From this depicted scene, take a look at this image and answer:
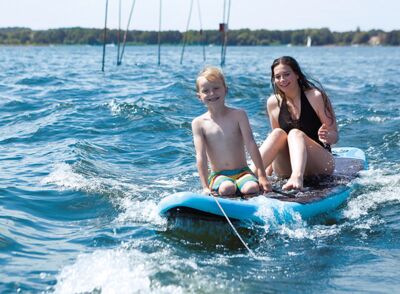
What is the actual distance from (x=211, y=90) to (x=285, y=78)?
3.07 ft

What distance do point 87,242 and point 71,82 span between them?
12767 millimetres

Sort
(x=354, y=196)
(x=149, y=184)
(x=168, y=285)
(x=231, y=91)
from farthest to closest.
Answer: (x=231, y=91), (x=149, y=184), (x=354, y=196), (x=168, y=285)

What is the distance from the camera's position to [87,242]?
4617 millimetres

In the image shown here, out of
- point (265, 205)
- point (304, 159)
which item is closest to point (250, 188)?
point (265, 205)

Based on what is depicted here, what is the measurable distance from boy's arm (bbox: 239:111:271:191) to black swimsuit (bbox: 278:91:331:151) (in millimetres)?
783

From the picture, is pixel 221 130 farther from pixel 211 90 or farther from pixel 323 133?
pixel 323 133

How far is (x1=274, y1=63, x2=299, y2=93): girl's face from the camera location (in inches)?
223

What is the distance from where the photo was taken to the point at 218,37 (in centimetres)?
8375

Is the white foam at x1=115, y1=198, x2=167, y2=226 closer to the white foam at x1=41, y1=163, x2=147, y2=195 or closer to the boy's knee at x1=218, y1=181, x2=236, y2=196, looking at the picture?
the white foam at x1=41, y1=163, x2=147, y2=195

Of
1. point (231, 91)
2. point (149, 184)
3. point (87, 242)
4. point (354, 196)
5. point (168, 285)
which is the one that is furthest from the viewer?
point (231, 91)

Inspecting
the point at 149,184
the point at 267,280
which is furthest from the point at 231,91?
the point at 267,280

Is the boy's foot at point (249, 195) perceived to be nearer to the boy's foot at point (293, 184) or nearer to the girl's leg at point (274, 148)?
the boy's foot at point (293, 184)

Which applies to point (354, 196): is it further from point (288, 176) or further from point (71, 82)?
point (71, 82)

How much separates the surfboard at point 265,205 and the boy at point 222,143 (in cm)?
20
